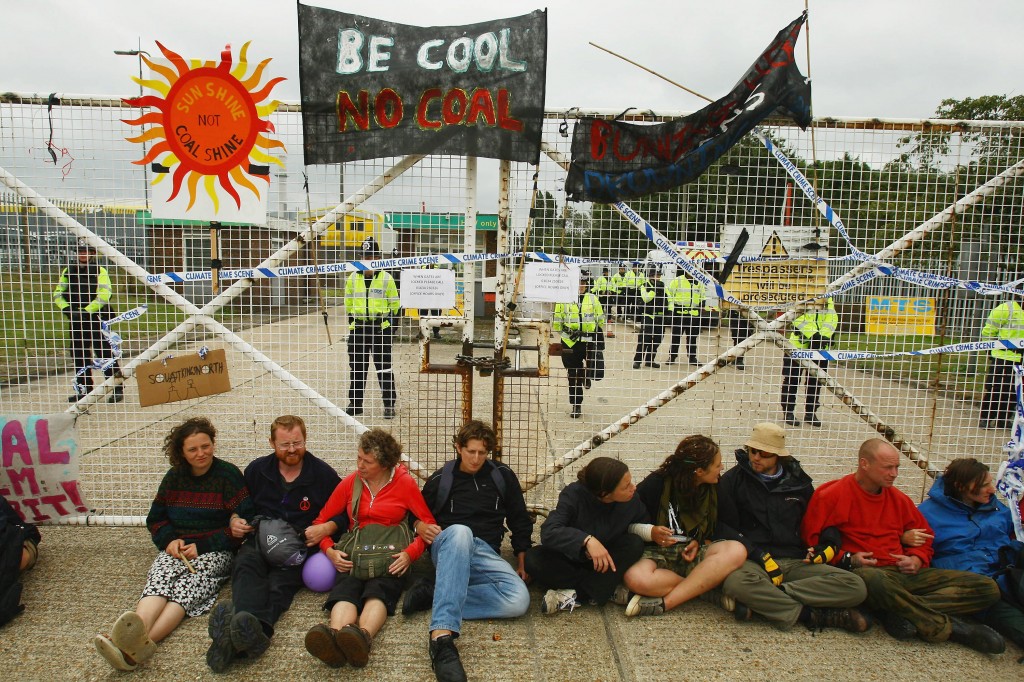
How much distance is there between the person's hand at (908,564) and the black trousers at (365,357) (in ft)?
11.1

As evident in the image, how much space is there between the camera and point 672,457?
3709mm

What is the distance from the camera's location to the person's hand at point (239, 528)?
3518mm

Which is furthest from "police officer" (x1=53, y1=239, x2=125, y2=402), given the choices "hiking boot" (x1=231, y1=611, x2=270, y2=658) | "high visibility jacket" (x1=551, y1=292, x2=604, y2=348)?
"high visibility jacket" (x1=551, y1=292, x2=604, y2=348)

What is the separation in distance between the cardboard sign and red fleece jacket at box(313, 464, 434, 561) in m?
1.12

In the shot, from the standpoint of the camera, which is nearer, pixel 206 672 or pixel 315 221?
pixel 206 672

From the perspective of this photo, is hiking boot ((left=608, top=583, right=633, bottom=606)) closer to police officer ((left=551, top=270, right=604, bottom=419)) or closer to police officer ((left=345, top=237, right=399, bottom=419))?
police officer ((left=551, top=270, right=604, bottom=419))

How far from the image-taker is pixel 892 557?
3.55 metres

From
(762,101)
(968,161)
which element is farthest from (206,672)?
(968,161)

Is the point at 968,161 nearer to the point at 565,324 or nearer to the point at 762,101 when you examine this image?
the point at 762,101

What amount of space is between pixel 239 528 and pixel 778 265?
12.0 ft

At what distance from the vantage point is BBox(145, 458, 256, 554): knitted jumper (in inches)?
138

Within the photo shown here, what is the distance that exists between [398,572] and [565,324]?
94.3 inches

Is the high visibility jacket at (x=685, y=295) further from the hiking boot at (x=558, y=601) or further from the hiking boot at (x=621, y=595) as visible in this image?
the hiking boot at (x=558, y=601)

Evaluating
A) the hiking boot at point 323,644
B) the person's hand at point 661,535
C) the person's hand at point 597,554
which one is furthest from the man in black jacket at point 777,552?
the hiking boot at point 323,644
